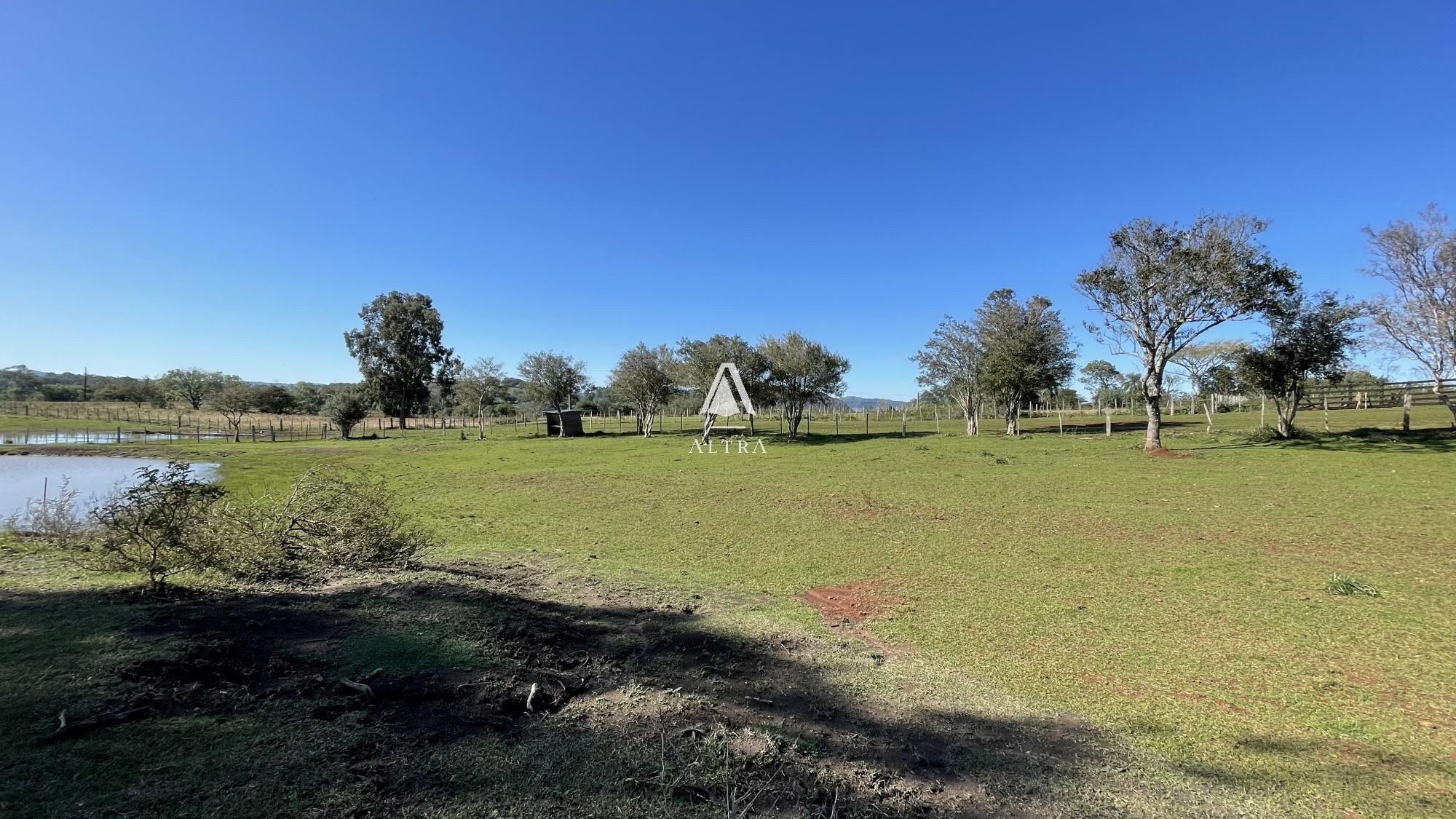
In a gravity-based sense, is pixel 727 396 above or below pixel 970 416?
above

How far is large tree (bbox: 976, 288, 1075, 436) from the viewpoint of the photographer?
30.5m

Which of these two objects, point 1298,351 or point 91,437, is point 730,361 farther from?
point 91,437

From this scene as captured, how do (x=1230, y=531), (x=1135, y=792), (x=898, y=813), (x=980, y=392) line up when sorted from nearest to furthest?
(x=898, y=813) < (x=1135, y=792) < (x=1230, y=531) < (x=980, y=392)

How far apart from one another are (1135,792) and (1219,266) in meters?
22.7

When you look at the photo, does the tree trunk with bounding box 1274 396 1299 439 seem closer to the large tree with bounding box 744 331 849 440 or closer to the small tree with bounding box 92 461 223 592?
the large tree with bounding box 744 331 849 440

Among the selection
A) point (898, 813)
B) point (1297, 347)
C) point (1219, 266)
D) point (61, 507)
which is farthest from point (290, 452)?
point (1297, 347)

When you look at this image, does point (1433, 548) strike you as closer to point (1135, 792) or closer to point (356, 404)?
point (1135, 792)

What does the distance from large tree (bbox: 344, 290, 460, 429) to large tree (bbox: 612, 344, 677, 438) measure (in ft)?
79.6

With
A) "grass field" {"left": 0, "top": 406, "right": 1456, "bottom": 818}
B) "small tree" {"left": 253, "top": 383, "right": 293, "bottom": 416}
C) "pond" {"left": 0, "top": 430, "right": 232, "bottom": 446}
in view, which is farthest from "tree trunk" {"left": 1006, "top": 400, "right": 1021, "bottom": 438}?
"small tree" {"left": 253, "top": 383, "right": 293, "bottom": 416}

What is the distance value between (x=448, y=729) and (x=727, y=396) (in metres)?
29.7

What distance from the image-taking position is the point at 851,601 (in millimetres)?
5965

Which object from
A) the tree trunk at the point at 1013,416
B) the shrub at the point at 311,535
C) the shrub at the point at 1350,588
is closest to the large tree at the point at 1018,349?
the tree trunk at the point at 1013,416

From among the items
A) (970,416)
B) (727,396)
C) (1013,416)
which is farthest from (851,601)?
(970,416)

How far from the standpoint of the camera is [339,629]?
12.8 ft
